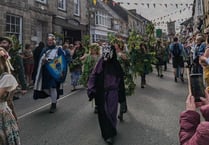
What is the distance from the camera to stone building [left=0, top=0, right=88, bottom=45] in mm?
16906

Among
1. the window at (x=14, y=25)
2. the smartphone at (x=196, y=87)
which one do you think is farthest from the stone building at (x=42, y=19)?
the smartphone at (x=196, y=87)

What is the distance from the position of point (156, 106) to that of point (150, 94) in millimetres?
1962

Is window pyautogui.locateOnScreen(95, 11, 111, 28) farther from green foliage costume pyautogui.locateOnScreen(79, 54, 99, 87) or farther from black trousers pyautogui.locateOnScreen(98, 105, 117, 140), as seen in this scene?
black trousers pyautogui.locateOnScreen(98, 105, 117, 140)

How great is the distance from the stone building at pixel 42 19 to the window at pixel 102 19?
30.2ft

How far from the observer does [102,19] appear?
39.9 metres

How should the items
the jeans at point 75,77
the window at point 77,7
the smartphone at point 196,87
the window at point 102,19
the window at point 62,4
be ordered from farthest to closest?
1. the window at point 102,19
2. the window at point 77,7
3. the window at point 62,4
4. the jeans at point 75,77
5. the smartphone at point 196,87

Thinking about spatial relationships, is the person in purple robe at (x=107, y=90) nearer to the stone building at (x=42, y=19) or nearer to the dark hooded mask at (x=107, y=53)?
the dark hooded mask at (x=107, y=53)

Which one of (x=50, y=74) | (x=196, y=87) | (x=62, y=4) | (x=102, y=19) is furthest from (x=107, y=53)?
(x=102, y=19)

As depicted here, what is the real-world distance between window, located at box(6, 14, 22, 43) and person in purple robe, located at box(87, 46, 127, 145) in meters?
12.3

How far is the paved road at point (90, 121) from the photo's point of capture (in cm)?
541

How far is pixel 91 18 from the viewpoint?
30484 millimetres

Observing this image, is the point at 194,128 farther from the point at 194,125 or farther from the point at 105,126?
the point at 105,126

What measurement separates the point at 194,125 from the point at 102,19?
126 feet

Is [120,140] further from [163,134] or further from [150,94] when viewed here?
[150,94]
